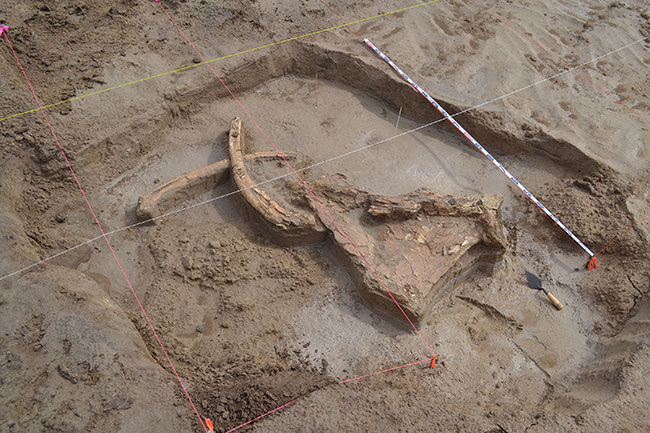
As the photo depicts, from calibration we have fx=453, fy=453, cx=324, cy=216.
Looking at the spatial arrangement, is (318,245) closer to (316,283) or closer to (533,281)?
(316,283)

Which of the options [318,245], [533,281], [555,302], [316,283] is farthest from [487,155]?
[316,283]

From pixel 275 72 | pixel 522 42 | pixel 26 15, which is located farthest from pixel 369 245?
pixel 26 15

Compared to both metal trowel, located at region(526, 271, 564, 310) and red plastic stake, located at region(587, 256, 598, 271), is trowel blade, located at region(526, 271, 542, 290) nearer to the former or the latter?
metal trowel, located at region(526, 271, 564, 310)

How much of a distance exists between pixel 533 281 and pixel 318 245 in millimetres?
2288

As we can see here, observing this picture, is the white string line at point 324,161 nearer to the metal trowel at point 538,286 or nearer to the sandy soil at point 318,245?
the sandy soil at point 318,245

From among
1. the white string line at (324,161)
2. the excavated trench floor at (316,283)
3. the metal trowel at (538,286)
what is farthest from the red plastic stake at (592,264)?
the white string line at (324,161)

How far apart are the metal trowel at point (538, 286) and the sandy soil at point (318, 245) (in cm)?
12

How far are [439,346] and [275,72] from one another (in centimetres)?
448

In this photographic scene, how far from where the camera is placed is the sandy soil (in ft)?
11.6

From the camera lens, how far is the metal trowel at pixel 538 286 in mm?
4529

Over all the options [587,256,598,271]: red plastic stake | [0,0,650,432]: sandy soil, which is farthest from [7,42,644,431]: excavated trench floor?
[587,256,598,271]: red plastic stake

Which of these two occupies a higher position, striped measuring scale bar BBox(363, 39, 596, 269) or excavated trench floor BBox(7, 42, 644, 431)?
striped measuring scale bar BBox(363, 39, 596, 269)

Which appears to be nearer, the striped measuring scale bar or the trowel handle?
the trowel handle

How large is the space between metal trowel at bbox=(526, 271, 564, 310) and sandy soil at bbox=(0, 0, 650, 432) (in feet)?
0.40
